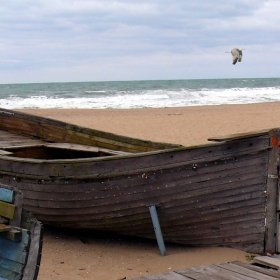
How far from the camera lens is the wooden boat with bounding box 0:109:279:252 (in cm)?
467

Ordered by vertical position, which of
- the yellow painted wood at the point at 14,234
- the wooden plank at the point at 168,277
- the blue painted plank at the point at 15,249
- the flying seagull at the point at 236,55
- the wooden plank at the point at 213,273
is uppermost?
the flying seagull at the point at 236,55

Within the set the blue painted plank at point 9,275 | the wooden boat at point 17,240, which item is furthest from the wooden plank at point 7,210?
the blue painted plank at point 9,275

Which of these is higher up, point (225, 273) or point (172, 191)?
point (172, 191)

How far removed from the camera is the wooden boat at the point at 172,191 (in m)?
4.67

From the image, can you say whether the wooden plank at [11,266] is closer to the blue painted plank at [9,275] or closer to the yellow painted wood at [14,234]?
the blue painted plank at [9,275]

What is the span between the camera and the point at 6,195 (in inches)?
128

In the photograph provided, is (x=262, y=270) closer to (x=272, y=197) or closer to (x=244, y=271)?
(x=244, y=271)

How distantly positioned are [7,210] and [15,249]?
273 millimetres

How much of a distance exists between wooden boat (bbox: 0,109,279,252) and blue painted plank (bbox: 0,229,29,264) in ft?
6.24

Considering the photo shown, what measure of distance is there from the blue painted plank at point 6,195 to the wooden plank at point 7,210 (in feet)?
0.10

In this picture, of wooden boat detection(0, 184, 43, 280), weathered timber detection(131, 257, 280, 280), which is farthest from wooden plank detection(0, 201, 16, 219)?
weathered timber detection(131, 257, 280, 280)

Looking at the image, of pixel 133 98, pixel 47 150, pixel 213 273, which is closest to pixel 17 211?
pixel 213 273

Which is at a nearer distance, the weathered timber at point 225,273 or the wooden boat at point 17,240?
the wooden boat at point 17,240

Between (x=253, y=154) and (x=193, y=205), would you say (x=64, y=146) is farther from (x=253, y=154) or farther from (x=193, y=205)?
(x=253, y=154)
